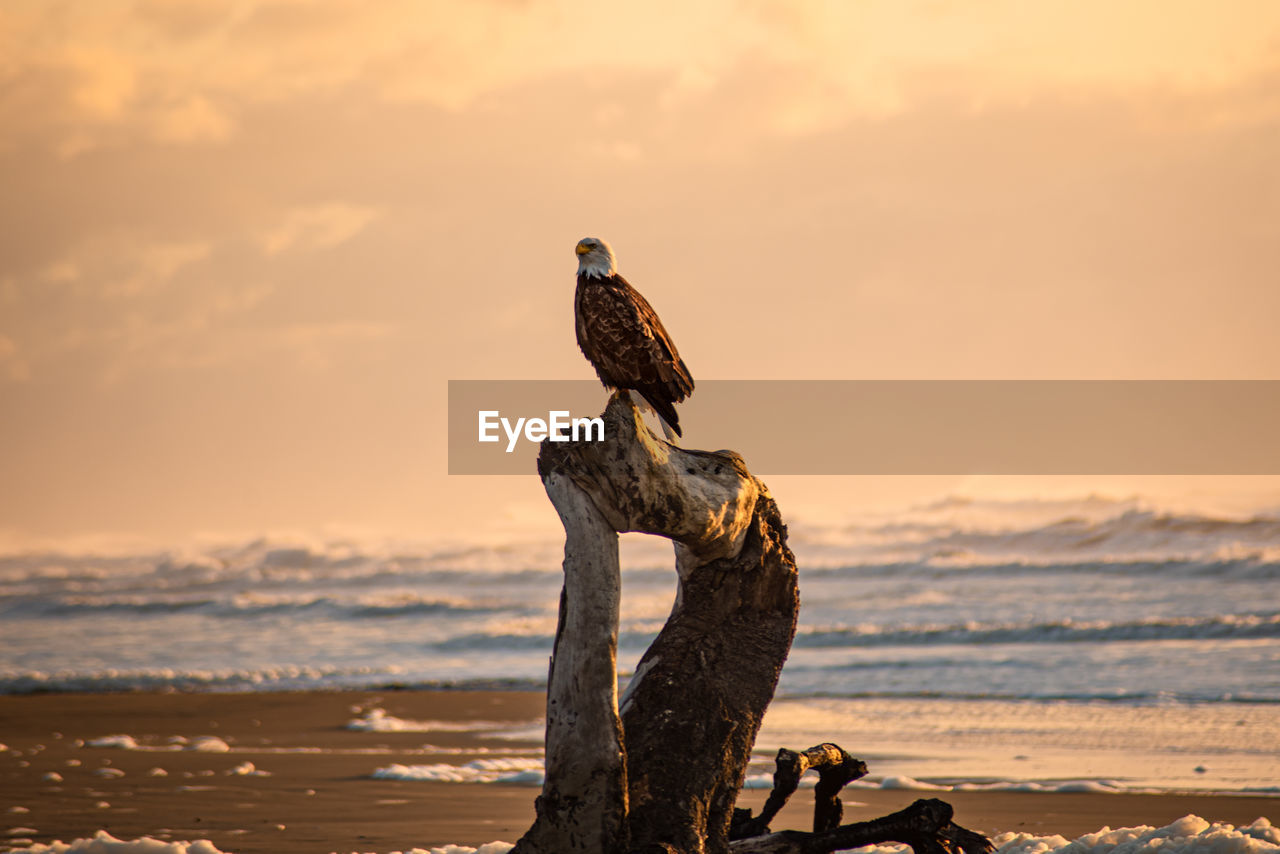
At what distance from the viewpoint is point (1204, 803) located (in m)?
10.0

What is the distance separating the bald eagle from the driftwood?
375 millimetres

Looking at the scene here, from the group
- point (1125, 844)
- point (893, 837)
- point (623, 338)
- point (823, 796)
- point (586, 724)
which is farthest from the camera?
point (1125, 844)

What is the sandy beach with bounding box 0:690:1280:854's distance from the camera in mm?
9359

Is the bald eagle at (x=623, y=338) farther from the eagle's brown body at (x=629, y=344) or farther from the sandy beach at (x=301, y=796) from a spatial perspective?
the sandy beach at (x=301, y=796)

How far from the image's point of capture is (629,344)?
6.20 m

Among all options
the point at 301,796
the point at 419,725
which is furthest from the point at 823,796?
the point at 419,725

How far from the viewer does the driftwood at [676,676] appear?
5.10 m

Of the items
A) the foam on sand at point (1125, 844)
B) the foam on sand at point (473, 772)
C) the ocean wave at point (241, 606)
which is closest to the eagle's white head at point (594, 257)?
the foam on sand at point (1125, 844)

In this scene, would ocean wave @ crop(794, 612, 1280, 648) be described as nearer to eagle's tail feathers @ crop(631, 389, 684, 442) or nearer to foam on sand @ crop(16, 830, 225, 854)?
foam on sand @ crop(16, 830, 225, 854)

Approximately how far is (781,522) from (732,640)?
60 cm

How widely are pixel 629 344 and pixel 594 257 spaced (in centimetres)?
69

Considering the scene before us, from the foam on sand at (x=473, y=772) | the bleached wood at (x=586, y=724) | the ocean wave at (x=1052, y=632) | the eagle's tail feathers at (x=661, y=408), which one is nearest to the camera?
the bleached wood at (x=586, y=724)

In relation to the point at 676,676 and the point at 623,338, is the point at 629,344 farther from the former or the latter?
the point at 676,676

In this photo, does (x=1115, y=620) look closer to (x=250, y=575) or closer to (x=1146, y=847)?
(x=1146, y=847)
